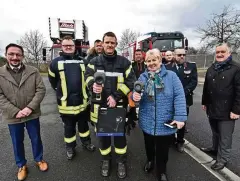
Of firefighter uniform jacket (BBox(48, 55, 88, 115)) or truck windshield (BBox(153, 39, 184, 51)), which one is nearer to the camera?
firefighter uniform jacket (BBox(48, 55, 88, 115))

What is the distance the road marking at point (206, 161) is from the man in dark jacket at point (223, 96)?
0.31 feet

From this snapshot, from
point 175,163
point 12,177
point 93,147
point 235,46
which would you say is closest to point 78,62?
point 93,147

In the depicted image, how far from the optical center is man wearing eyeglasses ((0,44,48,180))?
3.07m

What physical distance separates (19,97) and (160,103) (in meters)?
2.00

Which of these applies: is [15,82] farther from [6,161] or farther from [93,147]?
[93,147]

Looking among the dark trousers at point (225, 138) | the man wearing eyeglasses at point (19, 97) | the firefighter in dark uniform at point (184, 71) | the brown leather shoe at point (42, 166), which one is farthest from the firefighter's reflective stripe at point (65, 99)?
the dark trousers at point (225, 138)

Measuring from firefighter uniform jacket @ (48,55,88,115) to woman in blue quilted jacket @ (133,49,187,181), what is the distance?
1174 mm

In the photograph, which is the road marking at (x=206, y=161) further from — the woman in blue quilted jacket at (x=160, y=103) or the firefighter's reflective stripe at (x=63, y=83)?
the firefighter's reflective stripe at (x=63, y=83)

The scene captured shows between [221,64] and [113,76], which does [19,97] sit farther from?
[221,64]

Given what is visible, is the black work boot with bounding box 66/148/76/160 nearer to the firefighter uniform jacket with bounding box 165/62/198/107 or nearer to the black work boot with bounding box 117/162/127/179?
the black work boot with bounding box 117/162/127/179

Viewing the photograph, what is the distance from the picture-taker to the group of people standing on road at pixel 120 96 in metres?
2.87

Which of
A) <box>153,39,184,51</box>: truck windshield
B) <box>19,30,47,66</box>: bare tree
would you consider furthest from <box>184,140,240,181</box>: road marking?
<box>19,30,47,66</box>: bare tree

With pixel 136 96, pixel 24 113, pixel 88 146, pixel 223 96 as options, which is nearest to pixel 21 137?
pixel 24 113

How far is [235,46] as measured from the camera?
2308 cm
